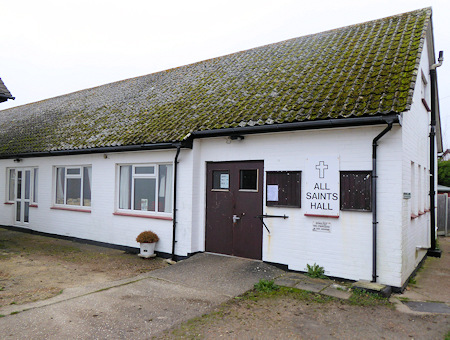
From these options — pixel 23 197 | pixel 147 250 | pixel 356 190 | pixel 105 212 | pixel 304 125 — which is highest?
pixel 304 125

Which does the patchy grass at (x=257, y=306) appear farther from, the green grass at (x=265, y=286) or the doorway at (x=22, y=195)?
the doorway at (x=22, y=195)

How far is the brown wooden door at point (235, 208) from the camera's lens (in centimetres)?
841

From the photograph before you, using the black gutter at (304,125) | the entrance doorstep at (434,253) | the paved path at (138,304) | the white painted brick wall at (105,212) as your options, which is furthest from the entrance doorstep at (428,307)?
the entrance doorstep at (434,253)

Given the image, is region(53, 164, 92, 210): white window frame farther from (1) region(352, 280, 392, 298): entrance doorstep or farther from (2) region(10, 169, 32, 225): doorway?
(1) region(352, 280, 392, 298): entrance doorstep

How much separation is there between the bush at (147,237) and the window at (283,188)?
344 cm

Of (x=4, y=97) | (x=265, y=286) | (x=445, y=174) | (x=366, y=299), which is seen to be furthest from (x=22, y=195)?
(x=445, y=174)

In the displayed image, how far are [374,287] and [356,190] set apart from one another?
181cm

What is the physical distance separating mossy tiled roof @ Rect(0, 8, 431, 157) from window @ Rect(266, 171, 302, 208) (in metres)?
1.21

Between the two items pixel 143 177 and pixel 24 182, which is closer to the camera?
pixel 143 177

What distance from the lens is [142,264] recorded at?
915cm

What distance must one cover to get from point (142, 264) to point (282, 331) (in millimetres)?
Result: 5077

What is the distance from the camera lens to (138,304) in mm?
6031

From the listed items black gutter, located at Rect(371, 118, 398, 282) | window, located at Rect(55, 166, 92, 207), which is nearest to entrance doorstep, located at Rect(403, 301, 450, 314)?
black gutter, located at Rect(371, 118, 398, 282)

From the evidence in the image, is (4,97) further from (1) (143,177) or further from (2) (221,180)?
(2) (221,180)
